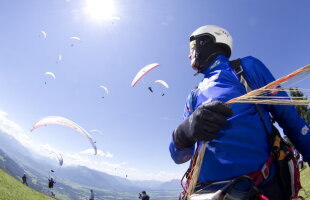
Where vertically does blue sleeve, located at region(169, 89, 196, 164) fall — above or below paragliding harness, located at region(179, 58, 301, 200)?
above

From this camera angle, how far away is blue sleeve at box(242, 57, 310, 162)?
8.29ft

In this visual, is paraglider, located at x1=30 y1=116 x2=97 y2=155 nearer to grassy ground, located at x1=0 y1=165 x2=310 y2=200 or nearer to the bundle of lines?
grassy ground, located at x1=0 y1=165 x2=310 y2=200

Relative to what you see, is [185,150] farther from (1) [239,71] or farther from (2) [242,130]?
(1) [239,71]

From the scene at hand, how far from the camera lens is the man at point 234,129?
7.09ft

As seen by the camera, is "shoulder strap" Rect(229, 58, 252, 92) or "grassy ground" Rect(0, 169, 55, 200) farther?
"grassy ground" Rect(0, 169, 55, 200)

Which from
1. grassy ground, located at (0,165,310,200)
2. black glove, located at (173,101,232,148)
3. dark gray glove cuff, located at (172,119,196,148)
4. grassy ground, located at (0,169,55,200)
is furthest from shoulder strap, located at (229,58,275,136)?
grassy ground, located at (0,169,55,200)

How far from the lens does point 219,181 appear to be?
239cm

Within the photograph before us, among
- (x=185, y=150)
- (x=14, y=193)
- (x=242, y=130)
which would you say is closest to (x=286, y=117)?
(x=242, y=130)

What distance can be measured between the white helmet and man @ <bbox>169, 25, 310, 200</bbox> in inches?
33.6

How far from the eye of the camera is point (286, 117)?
2623 millimetres

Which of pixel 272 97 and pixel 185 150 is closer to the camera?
pixel 272 97

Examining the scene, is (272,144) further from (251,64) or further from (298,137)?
(251,64)

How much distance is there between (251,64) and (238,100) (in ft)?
3.38

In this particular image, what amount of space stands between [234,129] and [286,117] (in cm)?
80
